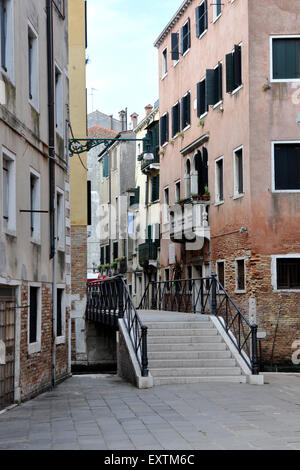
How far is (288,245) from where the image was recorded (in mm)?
21844

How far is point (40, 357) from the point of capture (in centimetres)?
1520

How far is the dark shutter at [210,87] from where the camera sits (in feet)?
82.8

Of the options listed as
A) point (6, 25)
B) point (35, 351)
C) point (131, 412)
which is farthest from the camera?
point (35, 351)

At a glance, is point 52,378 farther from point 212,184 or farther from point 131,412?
point 212,184

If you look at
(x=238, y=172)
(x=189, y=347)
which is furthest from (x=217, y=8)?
(x=189, y=347)

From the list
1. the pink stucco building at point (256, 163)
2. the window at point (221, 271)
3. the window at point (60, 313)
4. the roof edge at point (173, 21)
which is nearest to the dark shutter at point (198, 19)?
the roof edge at point (173, 21)

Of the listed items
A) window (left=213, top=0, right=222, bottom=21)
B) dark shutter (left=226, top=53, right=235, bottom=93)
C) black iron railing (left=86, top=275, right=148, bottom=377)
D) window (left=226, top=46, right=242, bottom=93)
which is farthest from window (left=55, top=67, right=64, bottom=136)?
window (left=213, top=0, right=222, bottom=21)

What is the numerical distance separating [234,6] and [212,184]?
5.50 metres

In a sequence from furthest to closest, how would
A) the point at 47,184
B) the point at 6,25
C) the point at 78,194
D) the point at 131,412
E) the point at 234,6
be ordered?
the point at 78,194 < the point at 234,6 < the point at 47,184 < the point at 6,25 < the point at 131,412

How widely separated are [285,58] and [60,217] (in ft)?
27.2

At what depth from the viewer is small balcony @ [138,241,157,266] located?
34.8m

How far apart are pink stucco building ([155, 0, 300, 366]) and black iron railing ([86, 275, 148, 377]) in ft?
12.1

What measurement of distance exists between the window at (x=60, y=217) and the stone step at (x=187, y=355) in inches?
144

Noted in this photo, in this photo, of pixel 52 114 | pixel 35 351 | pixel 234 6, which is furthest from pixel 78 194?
pixel 35 351
